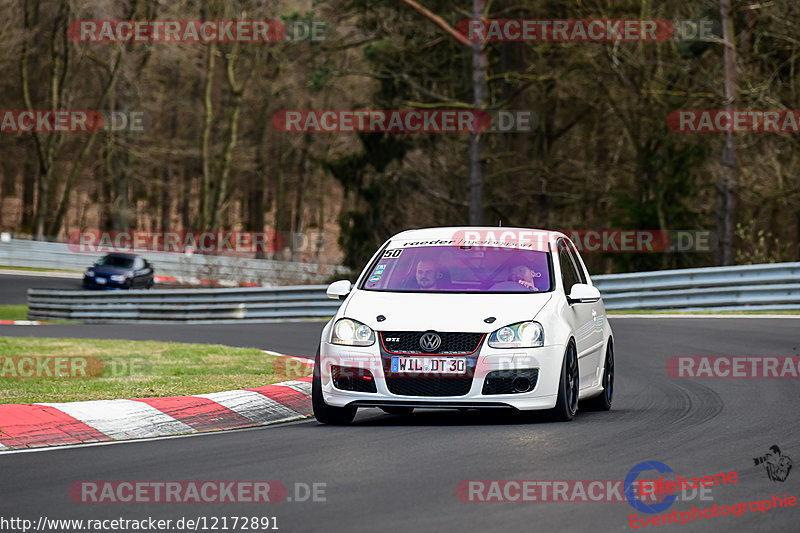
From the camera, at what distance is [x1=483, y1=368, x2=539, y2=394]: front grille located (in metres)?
9.23

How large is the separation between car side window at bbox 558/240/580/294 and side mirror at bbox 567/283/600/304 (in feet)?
0.57

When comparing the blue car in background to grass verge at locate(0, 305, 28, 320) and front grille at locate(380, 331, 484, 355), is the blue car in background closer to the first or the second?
grass verge at locate(0, 305, 28, 320)

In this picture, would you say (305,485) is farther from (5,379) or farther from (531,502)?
(5,379)

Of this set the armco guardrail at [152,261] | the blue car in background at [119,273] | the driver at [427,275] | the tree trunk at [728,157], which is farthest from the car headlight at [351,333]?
the blue car in background at [119,273]

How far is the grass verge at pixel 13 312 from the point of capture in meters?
33.8

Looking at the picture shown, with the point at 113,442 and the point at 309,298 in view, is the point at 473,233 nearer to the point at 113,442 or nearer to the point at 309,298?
the point at 113,442

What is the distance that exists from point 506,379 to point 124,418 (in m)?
2.94

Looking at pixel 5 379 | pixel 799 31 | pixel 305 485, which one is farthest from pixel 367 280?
pixel 799 31

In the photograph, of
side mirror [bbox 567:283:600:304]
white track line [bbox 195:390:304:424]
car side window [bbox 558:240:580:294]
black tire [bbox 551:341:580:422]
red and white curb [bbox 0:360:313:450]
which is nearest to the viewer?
red and white curb [bbox 0:360:313:450]

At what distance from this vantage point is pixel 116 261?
43938 mm

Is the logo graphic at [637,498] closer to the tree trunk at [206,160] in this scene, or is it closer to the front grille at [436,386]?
the front grille at [436,386]

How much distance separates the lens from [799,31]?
3052 centimetres

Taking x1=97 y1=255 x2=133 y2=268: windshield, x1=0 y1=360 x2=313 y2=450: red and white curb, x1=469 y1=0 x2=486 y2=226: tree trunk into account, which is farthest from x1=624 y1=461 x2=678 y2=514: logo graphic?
x1=97 y1=255 x2=133 y2=268: windshield

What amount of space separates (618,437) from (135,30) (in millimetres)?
48448
